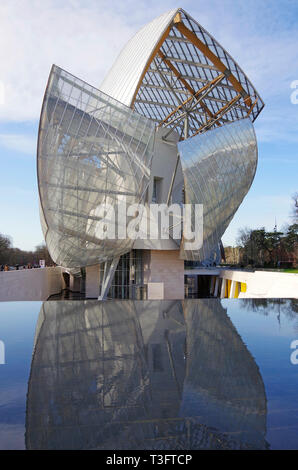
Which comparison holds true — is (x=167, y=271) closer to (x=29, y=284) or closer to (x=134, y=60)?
(x=29, y=284)

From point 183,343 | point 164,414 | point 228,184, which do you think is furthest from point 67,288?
point 164,414

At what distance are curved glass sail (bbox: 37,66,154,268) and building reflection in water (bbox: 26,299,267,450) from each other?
34.0 ft

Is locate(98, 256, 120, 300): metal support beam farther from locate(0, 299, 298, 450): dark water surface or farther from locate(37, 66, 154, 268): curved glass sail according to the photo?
locate(0, 299, 298, 450): dark water surface

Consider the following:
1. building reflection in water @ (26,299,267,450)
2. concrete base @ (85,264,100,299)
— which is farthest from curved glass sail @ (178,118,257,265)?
building reflection in water @ (26,299,267,450)

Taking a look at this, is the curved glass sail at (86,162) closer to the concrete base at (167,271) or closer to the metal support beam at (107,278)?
the metal support beam at (107,278)

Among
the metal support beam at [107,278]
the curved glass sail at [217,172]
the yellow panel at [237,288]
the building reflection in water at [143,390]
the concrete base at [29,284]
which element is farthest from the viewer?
the yellow panel at [237,288]

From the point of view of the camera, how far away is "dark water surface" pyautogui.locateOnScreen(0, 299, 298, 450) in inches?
123

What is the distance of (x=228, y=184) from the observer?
24.8 meters

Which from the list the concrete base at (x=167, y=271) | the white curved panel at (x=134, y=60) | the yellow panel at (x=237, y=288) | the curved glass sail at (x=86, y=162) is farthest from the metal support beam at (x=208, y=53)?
the yellow panel at (x=237, y=288)

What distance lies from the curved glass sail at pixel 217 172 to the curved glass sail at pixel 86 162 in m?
4.51

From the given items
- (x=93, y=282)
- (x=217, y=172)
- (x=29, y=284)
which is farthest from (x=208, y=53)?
(x=29, y=284)

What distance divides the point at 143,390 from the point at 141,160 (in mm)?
15929

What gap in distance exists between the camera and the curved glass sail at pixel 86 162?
15750 millimetres

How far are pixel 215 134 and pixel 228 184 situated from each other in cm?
372
